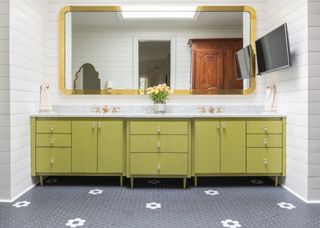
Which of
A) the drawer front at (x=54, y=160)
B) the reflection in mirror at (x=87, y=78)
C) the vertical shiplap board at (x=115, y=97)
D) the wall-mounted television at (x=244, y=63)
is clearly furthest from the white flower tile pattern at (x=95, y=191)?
the wall-mounted television at (x=244, y=63)

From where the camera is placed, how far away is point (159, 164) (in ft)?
9.95

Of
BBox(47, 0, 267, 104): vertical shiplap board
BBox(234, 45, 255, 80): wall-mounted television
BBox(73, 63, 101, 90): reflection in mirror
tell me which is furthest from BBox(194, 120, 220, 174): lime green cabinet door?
BBox(73, 63, 101, 90): reflection in mirror

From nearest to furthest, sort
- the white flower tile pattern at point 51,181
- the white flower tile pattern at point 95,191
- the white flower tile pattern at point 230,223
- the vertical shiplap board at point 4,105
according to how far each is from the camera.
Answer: the white flower tile pattern at point 230,223 → the vertical shiplap board at point 4,105 → the white flower tile pattern at point 95,191 → the white flower tile pattern at point 51,181

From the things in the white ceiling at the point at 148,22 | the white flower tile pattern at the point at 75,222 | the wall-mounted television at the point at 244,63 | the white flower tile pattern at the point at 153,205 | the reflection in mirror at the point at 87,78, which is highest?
the white ceiling at the point at 148,22

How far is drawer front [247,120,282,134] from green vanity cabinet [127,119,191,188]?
2.10 feet

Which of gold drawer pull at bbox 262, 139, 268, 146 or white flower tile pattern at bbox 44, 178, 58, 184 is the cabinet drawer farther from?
white flower tile pattern at bbox 44, 178, 58, 184

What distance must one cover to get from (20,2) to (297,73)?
2.69m

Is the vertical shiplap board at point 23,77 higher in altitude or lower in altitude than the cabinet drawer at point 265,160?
higher

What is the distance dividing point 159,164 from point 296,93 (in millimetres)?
1484

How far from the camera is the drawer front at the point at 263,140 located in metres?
3.07

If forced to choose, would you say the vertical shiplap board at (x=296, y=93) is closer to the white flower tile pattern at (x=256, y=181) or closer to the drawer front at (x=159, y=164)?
the white flower tile pattern at (x=256, y=181)

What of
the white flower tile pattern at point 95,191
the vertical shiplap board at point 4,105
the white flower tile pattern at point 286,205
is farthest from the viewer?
the white flower tile pattern at point 95,191

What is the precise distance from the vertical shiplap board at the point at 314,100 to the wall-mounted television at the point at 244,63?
979 millimetres

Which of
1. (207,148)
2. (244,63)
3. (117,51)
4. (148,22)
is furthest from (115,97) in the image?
(244,63)
